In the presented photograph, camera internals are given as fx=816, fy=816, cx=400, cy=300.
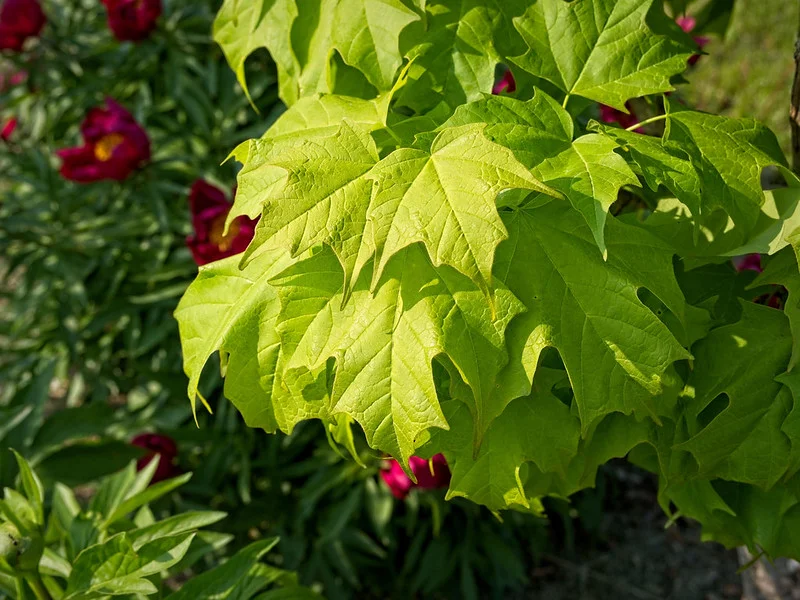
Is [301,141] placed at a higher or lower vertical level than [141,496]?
higher

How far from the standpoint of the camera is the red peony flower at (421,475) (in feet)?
4.47

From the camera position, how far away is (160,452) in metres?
1.66

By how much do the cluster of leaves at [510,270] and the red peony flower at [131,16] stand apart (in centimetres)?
109

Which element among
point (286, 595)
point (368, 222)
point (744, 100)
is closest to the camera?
point (368, 222)

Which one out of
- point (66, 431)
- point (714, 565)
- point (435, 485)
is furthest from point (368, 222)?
point (714, 565)

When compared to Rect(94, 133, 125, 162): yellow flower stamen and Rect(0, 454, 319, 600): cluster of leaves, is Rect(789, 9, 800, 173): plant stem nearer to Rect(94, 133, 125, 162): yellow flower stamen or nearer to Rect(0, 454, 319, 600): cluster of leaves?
Rect(0, 454, 319, 600): cluster of leaves

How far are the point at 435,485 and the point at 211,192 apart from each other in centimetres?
69

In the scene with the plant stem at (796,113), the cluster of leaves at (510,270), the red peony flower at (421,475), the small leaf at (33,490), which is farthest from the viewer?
the red peony flower at (421,475)

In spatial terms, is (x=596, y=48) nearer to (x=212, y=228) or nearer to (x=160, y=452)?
(x=212, y=228)

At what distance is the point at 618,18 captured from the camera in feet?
2.71

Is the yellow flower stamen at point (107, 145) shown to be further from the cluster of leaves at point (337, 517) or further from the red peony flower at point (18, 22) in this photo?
the cluster of leaves at point (337, 517)

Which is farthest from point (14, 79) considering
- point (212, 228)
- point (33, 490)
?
point (33, 490)

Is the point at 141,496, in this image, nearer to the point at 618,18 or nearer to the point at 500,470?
the point at 500,470

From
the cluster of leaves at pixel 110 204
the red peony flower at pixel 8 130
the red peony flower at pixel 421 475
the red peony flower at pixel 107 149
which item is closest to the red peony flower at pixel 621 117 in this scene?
the red peony flower at pixel 421 475
